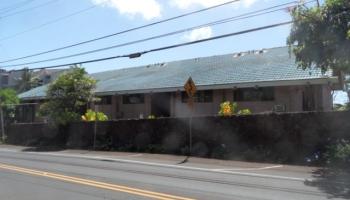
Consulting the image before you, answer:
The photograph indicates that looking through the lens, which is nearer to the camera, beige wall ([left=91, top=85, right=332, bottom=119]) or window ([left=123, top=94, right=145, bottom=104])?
beige wall ([left=91, top=85, right=332, bottom=119])

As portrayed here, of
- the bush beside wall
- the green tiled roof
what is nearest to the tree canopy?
the bush beside wall

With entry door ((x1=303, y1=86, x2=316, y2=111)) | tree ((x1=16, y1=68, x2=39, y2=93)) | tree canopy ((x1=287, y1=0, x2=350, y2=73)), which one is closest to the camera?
tree canopy ((x1=287, y1=0, x2=350, y2=73))

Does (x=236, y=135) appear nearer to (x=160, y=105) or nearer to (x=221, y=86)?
(x=221, y=86)

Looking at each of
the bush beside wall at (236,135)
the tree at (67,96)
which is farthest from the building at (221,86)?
the bush beside wall at (236,135)

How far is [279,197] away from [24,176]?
820cm

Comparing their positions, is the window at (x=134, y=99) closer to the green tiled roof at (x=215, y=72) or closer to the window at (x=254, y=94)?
the green tiled roof at (x=215, y=72)

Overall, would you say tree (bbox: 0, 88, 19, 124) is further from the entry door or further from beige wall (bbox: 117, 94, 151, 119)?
the entry door

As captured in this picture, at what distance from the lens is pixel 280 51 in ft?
106

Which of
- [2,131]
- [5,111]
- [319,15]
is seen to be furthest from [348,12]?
[5,111]

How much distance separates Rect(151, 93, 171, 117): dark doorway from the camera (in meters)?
34.2

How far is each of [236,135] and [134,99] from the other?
49.4 feet

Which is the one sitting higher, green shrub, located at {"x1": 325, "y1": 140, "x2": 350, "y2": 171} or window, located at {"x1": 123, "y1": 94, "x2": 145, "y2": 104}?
window, located at {"x1": 123, "y1": 94, "x2": 145, "y2": 104}

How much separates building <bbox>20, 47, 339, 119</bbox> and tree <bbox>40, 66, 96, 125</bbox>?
271cm

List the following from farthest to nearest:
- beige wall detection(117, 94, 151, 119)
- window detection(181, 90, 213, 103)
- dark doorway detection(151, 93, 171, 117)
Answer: beige wall detection(117, 94, 151, 119) < dark doorway detection(151, 93, 171, 117) < window detection(181, 90, 213, 103)
